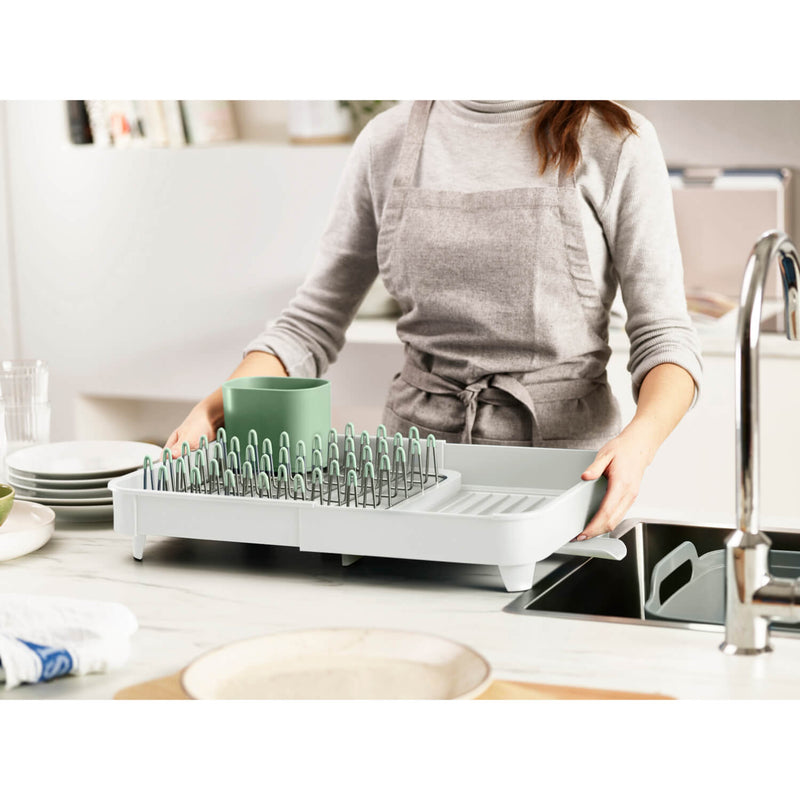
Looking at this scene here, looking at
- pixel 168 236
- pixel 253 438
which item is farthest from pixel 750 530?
pixel 168 236

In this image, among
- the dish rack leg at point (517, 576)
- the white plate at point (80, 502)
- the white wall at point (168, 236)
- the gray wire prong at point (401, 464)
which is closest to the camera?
the dish rack leg at point (517, 576)

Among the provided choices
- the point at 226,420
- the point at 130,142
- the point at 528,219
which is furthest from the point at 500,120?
the point at 130,142

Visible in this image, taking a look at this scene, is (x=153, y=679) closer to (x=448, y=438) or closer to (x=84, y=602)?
(x=84, y=602)

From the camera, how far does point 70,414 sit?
373cm

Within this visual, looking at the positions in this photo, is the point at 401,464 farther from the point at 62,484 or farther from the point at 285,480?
the point at 62,484

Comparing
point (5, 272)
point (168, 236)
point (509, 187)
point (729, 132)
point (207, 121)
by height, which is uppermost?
point (207, 121)

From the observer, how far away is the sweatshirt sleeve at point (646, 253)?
1448 millimetres

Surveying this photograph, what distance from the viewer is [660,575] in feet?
4.24

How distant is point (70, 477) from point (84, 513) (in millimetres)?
48

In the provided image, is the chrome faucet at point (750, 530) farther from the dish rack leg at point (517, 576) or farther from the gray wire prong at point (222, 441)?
the gray wire prong at point (222, 441)

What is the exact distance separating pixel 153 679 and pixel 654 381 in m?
0.73

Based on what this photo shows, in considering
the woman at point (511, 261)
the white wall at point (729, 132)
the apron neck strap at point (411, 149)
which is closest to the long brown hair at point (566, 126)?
the woman at point (511, 261)

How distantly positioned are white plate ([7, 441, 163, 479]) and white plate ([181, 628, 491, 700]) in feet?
1.67

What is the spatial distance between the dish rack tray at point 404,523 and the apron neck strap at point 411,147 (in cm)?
50
